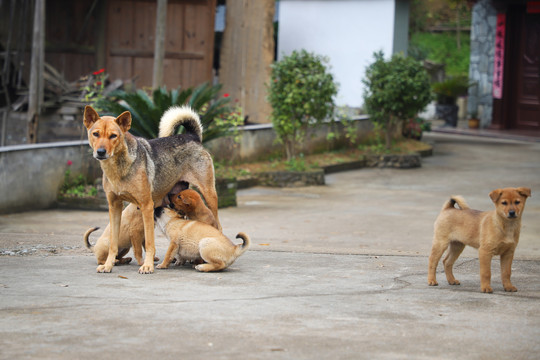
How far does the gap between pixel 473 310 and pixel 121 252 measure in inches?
123

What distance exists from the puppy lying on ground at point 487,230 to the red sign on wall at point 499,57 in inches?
607

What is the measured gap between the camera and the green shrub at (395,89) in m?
15.2

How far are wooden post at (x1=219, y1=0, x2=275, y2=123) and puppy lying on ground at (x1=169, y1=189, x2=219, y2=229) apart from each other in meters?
9.69

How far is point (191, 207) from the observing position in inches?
257

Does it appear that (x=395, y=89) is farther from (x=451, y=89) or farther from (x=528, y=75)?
(x=451, y=89)

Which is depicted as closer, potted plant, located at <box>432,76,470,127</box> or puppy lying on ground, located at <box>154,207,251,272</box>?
puppy lying on ground, located at <box>154,207,251,272</box>

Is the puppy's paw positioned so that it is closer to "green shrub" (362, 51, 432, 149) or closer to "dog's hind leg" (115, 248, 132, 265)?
"dog's hind leg" (115, 248, 132, 265)

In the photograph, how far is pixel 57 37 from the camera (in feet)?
50.0

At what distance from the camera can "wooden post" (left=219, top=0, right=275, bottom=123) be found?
16.1 meters

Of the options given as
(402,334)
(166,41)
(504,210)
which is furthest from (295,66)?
(402,334)

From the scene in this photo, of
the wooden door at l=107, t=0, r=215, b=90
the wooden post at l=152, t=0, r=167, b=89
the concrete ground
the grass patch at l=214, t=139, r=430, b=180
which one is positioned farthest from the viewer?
the wooden door at l=107, t=0, r=215, b=90

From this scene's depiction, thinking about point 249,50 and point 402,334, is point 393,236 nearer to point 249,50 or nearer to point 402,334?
point 402,334

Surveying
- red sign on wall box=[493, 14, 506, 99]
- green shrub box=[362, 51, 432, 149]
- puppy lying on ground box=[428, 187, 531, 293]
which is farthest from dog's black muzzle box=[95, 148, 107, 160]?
red sign on wall box=[493, 14, 506, 99]

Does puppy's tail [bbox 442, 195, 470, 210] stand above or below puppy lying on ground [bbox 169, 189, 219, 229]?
above
